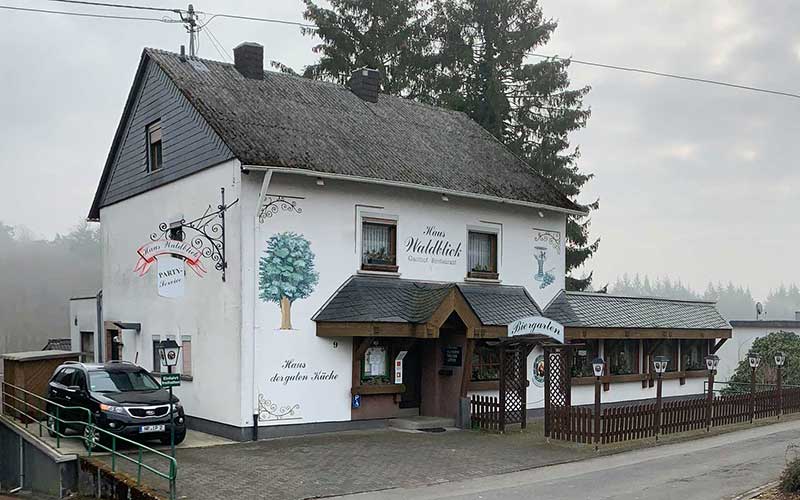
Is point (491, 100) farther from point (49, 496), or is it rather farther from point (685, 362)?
point (49, 496)

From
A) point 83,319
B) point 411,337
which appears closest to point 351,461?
point 411,337

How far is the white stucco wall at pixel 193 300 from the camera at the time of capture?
1839 centimetres

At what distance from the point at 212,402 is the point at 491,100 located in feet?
74.3

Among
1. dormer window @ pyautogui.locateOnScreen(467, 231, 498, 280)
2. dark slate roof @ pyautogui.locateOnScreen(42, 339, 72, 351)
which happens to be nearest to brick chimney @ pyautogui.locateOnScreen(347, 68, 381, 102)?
dormer window @ pyautogui.locateOnScreen(467, 231, 498, 280)

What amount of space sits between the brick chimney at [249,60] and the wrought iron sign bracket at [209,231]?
4.69 meters

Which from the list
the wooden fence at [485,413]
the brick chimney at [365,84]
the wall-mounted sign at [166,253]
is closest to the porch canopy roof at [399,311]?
the wooden fence at [485,413]

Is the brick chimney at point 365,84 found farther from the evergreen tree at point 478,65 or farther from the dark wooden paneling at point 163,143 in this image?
the evergreen tree at point 478,65

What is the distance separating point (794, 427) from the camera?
21859 mm

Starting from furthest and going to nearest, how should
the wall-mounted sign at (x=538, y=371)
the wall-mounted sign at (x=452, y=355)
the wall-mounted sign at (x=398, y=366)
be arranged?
the wall-mounted sign at (x=538, y=371) < the wall-mounted sign at (x=452, y=355) < the wall-mounted sign at (x=398, y=366)

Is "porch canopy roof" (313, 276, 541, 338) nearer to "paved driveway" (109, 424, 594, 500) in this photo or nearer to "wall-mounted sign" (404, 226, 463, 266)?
"wall-mounted sign" (404, 226, 463, 266)

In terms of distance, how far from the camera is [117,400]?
16.3 meters

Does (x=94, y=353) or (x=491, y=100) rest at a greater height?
(x=491, y=100)

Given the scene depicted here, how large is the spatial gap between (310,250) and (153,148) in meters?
6.62

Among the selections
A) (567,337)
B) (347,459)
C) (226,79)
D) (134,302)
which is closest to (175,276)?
(134,302)
